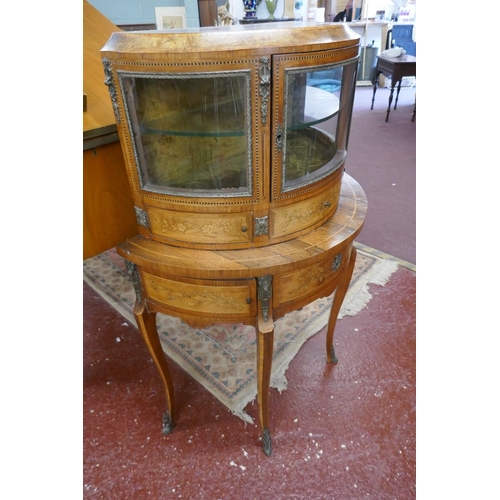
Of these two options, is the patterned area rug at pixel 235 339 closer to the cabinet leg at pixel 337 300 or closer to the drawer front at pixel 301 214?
the cabinet leg at pixel 337 300

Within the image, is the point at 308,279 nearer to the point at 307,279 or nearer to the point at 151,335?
the point at 307,279

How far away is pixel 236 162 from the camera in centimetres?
96

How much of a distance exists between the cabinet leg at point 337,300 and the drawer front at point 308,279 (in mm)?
163

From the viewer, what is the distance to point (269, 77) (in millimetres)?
823

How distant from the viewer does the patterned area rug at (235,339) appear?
1.63 metres

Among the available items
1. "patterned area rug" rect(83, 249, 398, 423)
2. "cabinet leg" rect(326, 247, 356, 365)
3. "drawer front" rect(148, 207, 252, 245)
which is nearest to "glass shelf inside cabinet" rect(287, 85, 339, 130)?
"drawer front" rect(148, 207, 252, 245)

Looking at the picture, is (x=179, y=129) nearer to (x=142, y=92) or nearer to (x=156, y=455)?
(x=142, y=92)

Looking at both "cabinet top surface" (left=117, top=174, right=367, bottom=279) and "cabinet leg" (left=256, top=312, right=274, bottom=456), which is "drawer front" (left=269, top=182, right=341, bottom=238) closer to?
"cabinet top surface" (left=117, top=174, right=367, bottom=279)

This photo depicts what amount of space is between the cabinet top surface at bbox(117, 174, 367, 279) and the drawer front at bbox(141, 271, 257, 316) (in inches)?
2.1

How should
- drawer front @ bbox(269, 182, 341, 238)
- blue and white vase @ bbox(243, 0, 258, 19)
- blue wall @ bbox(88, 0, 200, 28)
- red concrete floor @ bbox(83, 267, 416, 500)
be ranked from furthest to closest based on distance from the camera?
blue and white vase @ bbox(243, 0, 258, 19)
blue wall @ bbox(88, 0, 200, 28)
red concrete floor @ bbox(83, 267, 416, 500)
drawer front @ bbox(269, 182, 341, 238)

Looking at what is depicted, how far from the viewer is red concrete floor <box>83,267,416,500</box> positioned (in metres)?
1.28

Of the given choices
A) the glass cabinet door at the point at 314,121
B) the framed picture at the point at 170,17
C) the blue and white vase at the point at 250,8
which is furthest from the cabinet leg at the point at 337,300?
the blue and white vase at the point at 250,8

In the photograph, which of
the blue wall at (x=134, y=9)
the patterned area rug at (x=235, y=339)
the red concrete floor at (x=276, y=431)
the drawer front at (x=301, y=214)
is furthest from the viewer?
the blue wall at (x=134, y=9)

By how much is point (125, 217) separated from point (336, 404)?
3.60 feet
